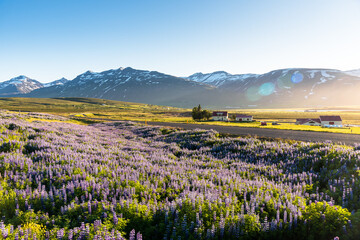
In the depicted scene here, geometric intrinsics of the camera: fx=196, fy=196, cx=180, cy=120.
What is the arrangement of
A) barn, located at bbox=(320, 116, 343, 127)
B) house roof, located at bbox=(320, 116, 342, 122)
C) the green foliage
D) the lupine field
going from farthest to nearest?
house roof, located at bbox=(320, 116, 342, 122)
barn, located at bbox=(320, 116, 343, 127)
the green foliage
the lupine field

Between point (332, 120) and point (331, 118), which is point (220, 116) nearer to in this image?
point (331, 118)

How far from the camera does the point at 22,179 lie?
6.20 meters

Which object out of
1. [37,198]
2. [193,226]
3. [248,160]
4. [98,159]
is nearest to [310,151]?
[248,160]

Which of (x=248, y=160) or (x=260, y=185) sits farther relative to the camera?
(x=248, y=160)

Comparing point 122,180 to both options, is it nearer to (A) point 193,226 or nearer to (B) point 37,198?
(B) point 37,198

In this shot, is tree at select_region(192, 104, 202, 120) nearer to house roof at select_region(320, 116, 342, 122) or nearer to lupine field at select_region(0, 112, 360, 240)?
house roof at select_region(320, 116, 342, 122)

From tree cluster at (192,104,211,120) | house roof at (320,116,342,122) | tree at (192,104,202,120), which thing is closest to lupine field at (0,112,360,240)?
tree at (192,104,202,120)

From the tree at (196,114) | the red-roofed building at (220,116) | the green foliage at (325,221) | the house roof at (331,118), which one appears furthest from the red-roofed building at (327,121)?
the green foliage at (325,221)

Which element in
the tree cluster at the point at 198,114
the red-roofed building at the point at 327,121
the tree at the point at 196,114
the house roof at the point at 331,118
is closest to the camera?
the red-roofed building at the point at 327,121

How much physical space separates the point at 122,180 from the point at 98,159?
10.8ft

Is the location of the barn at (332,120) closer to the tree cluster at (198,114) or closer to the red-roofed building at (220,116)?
the red-roofed building at (220,116)

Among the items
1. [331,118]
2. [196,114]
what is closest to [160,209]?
[196,114]

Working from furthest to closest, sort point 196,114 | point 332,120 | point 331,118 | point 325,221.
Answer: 1. point 196,114
2. point 331,118
3. point 332,120
4. point 325,221

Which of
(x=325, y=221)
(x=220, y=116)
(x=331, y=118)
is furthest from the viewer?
(x=220, y=116)
